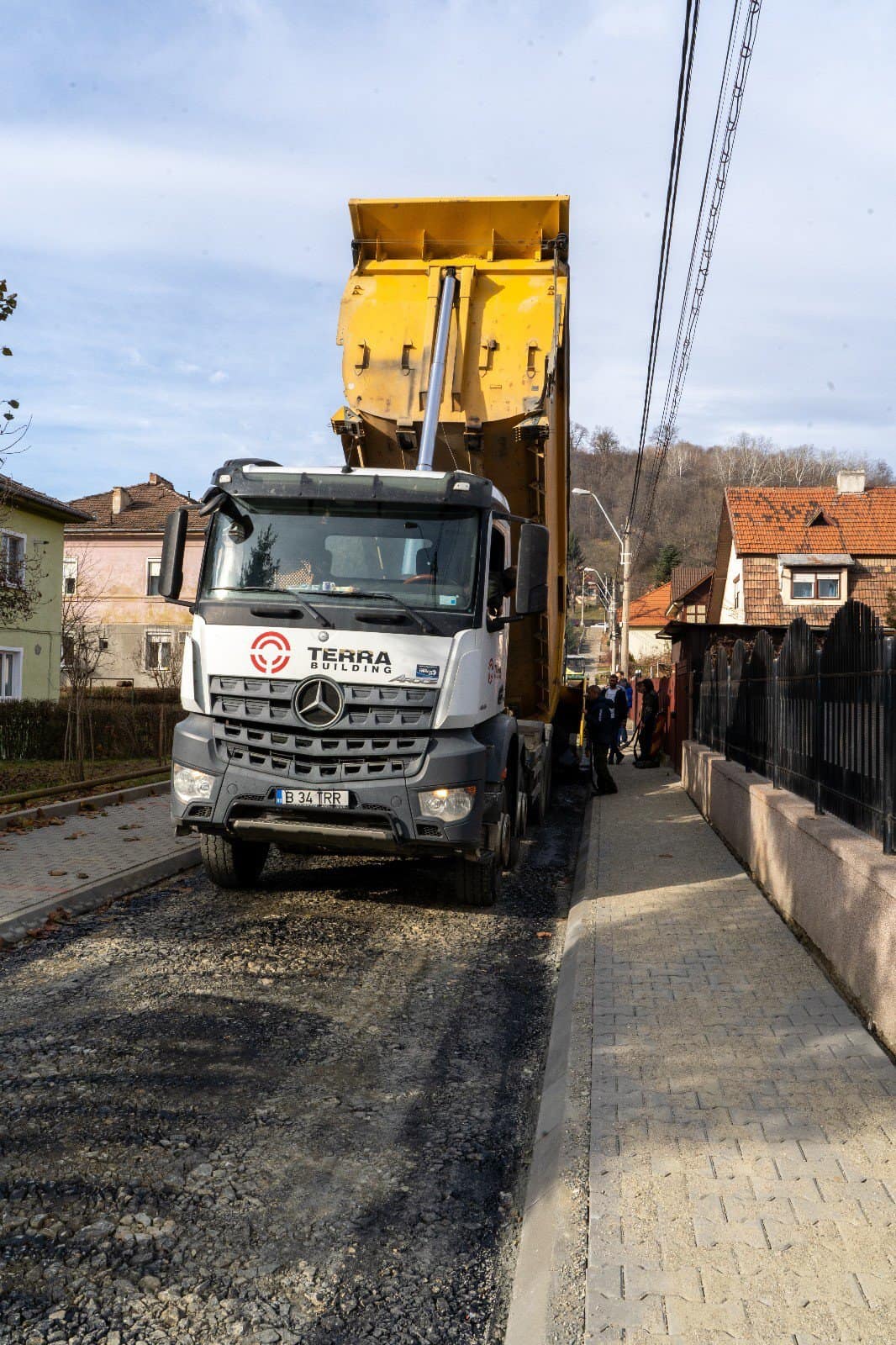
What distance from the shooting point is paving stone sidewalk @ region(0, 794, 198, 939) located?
7527mm

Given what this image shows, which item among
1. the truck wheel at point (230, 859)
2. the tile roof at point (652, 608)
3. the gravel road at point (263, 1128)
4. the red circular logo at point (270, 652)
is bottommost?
the gravel road at point (263, 1128)

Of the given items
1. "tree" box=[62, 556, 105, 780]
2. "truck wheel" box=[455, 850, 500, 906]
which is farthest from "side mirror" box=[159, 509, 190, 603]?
"tree" box=[62, 556, 105, 780]

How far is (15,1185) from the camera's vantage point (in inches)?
141

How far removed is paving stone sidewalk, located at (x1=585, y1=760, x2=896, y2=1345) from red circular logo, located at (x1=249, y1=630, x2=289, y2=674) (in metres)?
2.62

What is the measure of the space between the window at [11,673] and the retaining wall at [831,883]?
877 inches

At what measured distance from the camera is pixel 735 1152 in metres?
3.71

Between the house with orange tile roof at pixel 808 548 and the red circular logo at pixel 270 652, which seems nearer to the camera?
the red circular logo at pixel 270 652

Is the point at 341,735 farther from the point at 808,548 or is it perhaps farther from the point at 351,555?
the point at 808,548

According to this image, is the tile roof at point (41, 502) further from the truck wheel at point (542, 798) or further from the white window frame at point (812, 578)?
the white window frame at point (812, 578)

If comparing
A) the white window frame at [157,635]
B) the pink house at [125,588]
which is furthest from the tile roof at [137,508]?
the white window frame at [157,635]

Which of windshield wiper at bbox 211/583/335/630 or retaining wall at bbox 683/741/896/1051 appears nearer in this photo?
retaining wall at bbox 683/741/896/1051

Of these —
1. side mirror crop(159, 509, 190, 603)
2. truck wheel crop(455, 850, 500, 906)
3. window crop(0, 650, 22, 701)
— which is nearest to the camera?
truck wheel crop(455, 850, 500, 906)

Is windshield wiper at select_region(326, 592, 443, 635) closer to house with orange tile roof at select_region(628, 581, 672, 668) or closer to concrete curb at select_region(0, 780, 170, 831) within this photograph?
concrete curb at select_region(0, 780, 170, 831)

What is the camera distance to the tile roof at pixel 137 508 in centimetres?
4462
